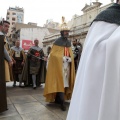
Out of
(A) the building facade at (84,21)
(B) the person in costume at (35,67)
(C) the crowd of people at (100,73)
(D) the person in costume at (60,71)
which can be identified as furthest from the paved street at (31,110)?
(A) the building facade at (84,21)

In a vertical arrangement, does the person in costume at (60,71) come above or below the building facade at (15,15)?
below

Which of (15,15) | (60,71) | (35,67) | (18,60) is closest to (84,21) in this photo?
(18,60)

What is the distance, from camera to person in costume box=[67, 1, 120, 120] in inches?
51.3

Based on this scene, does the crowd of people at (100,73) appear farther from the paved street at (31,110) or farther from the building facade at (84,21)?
the building facade at (84,21)

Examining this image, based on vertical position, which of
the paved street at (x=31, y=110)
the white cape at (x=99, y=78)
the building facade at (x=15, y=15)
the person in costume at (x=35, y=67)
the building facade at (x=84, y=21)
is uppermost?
the building facade at (x=15, y=15)

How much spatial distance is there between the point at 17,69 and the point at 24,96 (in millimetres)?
2253

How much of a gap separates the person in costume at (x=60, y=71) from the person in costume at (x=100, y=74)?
288cm

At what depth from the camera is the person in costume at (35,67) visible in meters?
7.43

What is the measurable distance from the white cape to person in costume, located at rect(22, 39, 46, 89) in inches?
230

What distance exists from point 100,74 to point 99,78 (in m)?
0.03

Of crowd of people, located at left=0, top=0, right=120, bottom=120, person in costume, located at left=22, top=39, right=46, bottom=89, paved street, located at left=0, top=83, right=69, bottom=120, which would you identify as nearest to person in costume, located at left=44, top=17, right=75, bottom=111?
paved street, located at left=0, top=83, right=69, bottom=120

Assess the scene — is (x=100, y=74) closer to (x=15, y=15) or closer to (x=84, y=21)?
(x=84, y=21)

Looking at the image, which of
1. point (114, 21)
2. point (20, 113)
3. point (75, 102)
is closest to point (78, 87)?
point (75, 102)

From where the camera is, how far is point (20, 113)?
4.09 m
